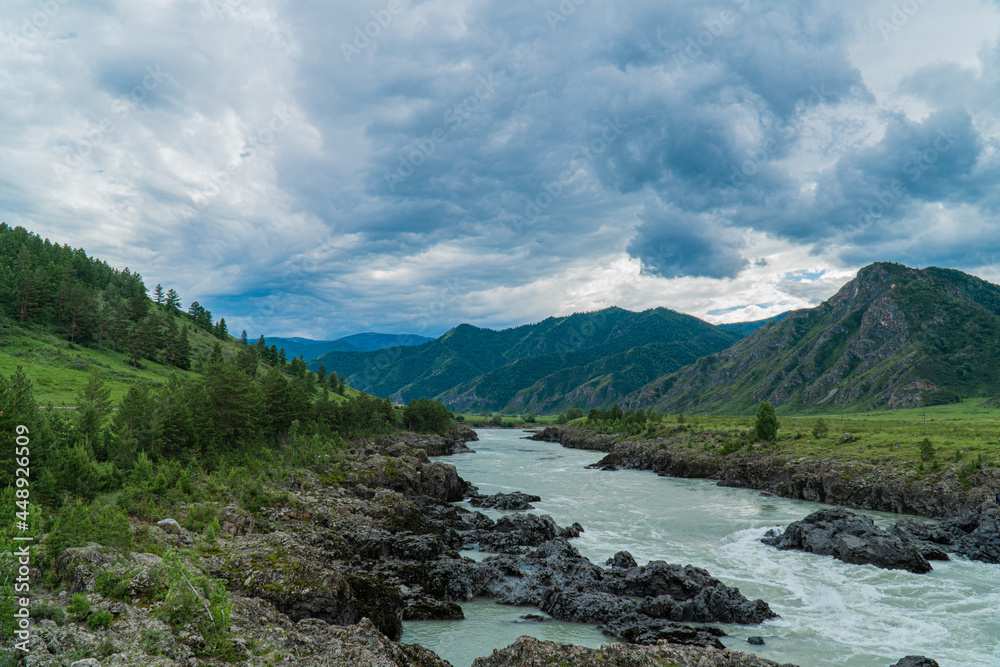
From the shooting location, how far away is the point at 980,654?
73.0 feet

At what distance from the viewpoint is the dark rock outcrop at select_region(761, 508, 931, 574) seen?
34.6 m

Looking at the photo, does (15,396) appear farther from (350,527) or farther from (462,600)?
(462,600)

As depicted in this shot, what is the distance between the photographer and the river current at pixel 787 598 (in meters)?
22.7

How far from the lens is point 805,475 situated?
67750mm

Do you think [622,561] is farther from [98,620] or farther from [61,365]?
[61,365]

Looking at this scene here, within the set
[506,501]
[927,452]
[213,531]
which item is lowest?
[506,501]

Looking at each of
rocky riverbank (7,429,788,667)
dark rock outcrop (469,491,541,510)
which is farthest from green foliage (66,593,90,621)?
dark rock outcrop (469,491,541,510)

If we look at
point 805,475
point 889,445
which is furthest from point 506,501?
point 889,445

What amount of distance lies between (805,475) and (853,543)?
3550cm

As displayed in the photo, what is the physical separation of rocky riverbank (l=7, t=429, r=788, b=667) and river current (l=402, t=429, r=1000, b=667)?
1741 millimetres

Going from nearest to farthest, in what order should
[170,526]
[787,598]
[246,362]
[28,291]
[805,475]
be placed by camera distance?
1. [170,526]
2. [787,598]
3. [805,475]
4. [28,291]
5. [246,362]

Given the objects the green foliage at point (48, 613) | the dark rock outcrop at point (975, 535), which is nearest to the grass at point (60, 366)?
the green foliage at point (48, 613)

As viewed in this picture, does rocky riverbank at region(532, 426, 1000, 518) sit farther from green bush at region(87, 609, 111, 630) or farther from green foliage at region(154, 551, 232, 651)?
green bush at region(87, 609, 111, 630)

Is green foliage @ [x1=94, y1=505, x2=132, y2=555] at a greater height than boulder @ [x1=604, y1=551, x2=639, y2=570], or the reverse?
green foliage @ [x1=94, y1=505, x2=132, y2=555]
